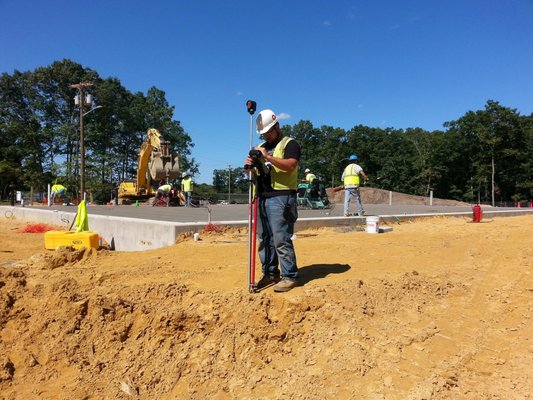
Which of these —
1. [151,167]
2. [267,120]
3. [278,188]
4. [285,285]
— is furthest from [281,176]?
[151,167]

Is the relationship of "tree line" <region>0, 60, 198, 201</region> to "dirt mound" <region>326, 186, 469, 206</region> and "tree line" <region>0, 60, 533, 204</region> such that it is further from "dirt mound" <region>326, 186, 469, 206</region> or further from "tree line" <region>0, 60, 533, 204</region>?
"dirt mound" <region>326, 186, 469, 206</region>

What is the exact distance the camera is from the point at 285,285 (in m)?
4.10

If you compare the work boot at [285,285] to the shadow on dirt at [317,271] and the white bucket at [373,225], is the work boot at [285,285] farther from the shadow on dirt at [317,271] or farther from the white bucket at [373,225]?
the white bucket at [373,225]

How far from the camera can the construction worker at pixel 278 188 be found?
408 cm

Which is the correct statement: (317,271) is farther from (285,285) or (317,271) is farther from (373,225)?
(373,225)

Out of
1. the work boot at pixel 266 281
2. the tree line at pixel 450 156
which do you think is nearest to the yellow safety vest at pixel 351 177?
the work boot at pixel 266 281

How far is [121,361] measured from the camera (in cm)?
373

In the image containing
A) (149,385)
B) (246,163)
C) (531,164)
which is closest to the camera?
(149,385)

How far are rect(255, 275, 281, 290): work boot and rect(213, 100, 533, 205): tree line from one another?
46023 mm

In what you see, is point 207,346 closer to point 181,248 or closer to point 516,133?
point 181,248

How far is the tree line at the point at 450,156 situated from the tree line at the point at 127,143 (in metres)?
0.13

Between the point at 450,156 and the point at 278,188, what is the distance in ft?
187

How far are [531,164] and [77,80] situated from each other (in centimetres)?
5974

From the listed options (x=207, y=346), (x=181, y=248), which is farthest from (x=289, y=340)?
(x=181, y=248)
